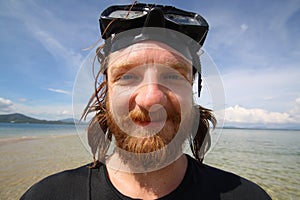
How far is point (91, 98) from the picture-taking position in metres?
1.88

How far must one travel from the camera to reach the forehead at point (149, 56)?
1425 mm

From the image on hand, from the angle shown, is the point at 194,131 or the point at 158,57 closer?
the point at 158,57

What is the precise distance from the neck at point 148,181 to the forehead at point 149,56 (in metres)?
0.80

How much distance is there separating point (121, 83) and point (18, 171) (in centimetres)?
850

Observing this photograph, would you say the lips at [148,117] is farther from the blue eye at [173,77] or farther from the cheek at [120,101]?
the blue eye at [173,77]

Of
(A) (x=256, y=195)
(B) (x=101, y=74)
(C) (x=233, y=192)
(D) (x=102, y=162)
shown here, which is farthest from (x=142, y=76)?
(A) (x=256, y=195)

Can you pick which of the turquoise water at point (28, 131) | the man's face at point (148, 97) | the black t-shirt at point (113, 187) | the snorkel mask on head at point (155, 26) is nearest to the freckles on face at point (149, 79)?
the man's face at point (148, 97)

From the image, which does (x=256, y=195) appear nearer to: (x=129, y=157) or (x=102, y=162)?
(x=129, y=157)

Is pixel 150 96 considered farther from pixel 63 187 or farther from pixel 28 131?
pixel 28 131

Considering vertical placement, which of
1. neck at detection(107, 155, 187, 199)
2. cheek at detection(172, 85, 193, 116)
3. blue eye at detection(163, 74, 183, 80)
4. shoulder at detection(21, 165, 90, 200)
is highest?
blue eye at detection(163, 74, 183, 80)

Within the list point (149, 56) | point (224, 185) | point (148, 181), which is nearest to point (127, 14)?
point (149, 56)

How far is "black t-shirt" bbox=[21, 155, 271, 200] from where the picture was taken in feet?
4.49

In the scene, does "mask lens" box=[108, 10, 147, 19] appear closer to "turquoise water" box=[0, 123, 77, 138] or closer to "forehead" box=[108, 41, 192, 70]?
"forehead" box=[108, 41, 192, 70]

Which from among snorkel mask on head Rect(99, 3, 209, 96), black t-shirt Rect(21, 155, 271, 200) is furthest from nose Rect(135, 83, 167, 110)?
black t-shirt Rect(21, 155, 271, 200)
